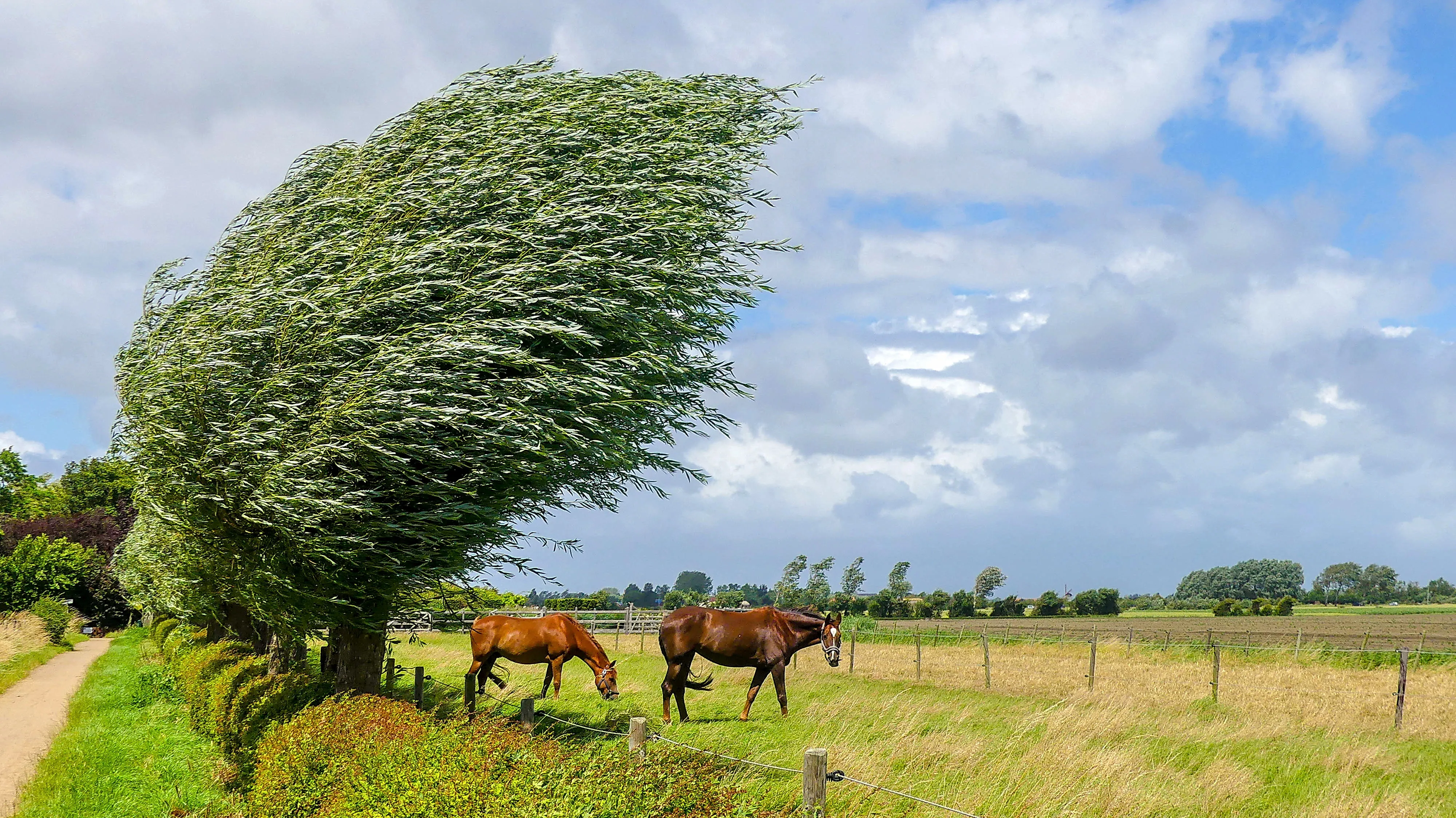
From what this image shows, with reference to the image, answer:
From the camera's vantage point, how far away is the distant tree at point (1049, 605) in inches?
4158

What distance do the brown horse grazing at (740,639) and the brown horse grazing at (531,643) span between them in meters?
2.63

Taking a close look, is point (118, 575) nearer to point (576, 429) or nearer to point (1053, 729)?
point (576, 429)

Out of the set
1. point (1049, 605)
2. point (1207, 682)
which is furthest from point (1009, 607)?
point (1207, 682)

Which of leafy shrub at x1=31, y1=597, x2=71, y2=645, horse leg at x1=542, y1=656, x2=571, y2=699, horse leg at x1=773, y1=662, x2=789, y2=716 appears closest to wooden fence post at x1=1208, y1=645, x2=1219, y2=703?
horse leg at x1=773, y1=662, x2=789, y2=716

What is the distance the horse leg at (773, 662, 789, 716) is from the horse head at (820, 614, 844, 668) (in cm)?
83

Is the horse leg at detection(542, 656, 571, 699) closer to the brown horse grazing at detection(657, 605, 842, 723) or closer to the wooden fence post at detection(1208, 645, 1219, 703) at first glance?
the brown horse grazing at detection(657, 605, 842, 723)

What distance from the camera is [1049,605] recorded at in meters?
108

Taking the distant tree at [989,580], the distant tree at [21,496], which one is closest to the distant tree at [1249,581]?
the distant tree at [989,580]

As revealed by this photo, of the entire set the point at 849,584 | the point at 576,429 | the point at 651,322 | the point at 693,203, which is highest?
the point at 693,203

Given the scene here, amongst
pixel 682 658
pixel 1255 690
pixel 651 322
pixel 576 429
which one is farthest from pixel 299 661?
pixel 1255 690

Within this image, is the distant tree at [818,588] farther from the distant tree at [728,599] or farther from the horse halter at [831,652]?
the horse halter at [831,652]

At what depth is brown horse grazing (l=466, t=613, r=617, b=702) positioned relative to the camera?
63.9 ft

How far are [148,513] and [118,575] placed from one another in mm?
24652

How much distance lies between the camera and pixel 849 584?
110 meters
